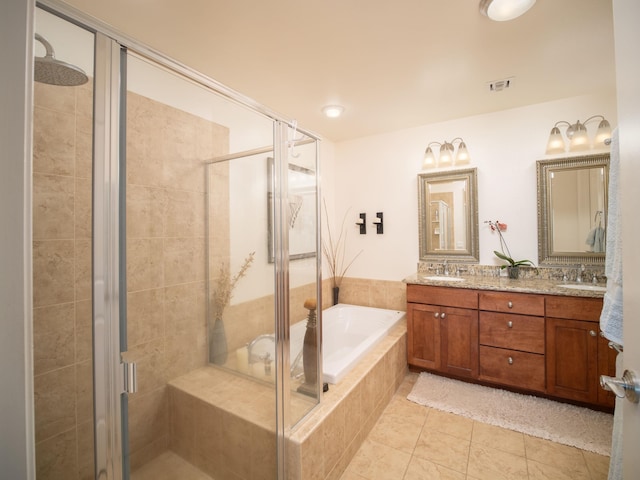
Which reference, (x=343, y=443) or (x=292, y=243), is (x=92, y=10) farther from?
(x=343, y=443)

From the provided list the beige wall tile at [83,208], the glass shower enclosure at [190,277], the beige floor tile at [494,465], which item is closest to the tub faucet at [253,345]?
the glass shower enclosure at [190,277]

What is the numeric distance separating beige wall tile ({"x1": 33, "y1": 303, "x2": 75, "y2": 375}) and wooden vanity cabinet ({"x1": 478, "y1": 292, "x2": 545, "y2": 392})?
258 cm

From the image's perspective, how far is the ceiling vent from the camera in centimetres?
222

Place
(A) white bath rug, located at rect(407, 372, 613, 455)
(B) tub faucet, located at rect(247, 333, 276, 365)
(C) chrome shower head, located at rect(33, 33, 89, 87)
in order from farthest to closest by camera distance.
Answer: (A) white bath rug, located at rect(407, 372, 613, 455), (B) tub faucet, located at rect(247, 333, 276, 365), (C) chrome shower head, located at rect(33, 33, 89, 87)

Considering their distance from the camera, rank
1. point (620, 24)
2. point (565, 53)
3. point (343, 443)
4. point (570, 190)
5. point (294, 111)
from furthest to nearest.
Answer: point (294, 111)
point (570, 190)
point (565, 53)
point (343, 443)
point (620, 24)

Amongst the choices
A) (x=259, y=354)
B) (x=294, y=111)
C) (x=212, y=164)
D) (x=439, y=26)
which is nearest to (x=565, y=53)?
(x=439, y=26)

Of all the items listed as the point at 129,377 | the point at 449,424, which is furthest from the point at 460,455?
the point at 129,377

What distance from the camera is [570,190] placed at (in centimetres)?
253

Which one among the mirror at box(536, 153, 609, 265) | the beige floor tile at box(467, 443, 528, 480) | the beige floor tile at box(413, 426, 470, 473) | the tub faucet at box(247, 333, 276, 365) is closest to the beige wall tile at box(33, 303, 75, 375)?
the tub faucet at box(247, 333, 276, 365)

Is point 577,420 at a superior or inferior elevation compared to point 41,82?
inferior

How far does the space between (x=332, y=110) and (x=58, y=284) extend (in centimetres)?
242

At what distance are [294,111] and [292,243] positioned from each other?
5.62 ft

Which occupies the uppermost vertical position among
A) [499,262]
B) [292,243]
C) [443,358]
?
[292,243]

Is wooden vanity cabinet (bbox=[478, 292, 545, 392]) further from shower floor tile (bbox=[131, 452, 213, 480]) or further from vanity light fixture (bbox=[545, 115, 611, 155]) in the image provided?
shower floor tile (bbox=[131, 452, 213, 480])
